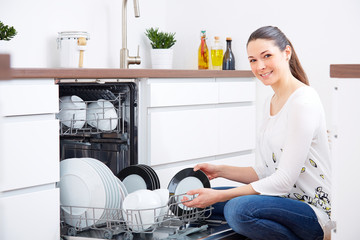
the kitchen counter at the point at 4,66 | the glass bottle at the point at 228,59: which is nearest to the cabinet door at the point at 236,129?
the glass bottle at the point at 228,59

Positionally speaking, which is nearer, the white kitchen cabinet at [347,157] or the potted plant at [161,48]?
the white kitchen cabinet at [347,157]

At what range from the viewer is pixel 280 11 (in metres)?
3.19

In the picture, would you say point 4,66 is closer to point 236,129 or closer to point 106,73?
point 106,73

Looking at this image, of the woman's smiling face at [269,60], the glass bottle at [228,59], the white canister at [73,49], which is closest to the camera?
the woman's smiling face at [269,60]

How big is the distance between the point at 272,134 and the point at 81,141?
2.87 feet

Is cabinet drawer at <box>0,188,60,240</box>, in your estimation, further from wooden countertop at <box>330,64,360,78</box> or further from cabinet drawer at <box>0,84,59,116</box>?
wooden countertop at <box>330,64,360,78</box>

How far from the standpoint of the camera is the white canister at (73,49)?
266 centimetres

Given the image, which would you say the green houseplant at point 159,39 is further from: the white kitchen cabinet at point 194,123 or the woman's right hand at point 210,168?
the woman's right hand at point 210,168

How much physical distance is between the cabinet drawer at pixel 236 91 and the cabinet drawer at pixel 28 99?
4.00 feet

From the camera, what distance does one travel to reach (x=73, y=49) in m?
2.67

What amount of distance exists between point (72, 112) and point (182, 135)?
678 millimetres

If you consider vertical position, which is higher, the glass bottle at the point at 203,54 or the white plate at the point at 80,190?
the glass bottle at the point at 203,54

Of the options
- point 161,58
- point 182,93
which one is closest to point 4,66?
point 182,93

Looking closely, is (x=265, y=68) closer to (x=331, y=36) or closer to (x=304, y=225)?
(x=304, y=225)
